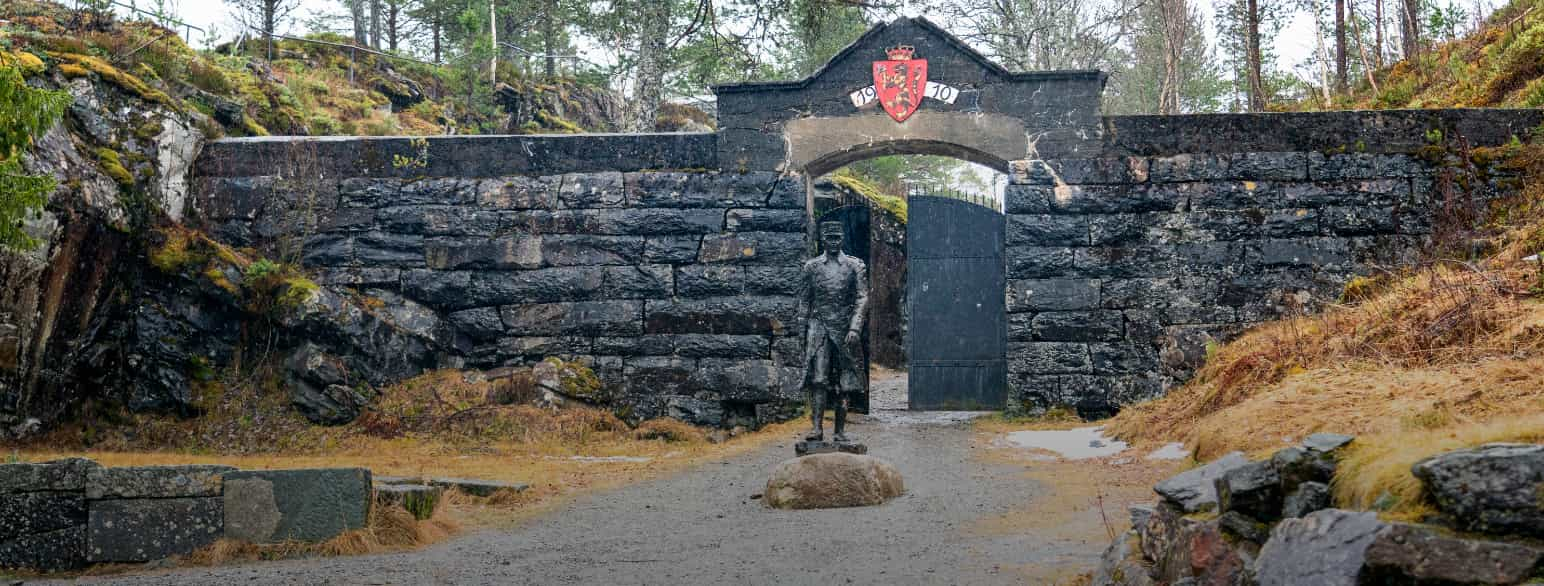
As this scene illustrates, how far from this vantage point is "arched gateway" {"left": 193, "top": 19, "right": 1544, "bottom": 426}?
11.4 meters

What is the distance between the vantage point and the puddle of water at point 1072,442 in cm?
915

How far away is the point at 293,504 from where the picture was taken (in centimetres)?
624

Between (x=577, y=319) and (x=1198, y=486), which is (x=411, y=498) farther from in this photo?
(x=577, y=319)

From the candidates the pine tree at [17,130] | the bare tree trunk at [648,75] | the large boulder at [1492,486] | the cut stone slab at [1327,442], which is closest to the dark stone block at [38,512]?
the pine tree at [17,130]

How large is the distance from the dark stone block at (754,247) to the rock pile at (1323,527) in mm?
7514

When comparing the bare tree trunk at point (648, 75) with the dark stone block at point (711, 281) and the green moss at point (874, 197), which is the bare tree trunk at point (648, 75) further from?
the dark stone block at point (711, 281)

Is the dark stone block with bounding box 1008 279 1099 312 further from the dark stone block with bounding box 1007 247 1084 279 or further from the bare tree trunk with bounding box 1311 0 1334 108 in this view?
the bare tree trunk with bounding box 1311 0 1334 108

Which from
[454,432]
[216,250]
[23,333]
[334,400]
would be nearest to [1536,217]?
[454,432]

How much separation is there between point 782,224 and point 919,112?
1.72m

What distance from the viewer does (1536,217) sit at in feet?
33.9

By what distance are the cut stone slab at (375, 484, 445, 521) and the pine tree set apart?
2955 millimetres

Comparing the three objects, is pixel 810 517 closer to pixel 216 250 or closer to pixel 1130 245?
pixel 1130 245

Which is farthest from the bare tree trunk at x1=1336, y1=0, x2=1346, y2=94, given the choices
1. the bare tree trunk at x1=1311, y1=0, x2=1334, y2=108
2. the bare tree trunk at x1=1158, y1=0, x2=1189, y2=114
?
the bare tree trunk at x1=1158, y1=0, x2=1189, y2=114

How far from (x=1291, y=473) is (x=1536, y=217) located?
8241 mm
